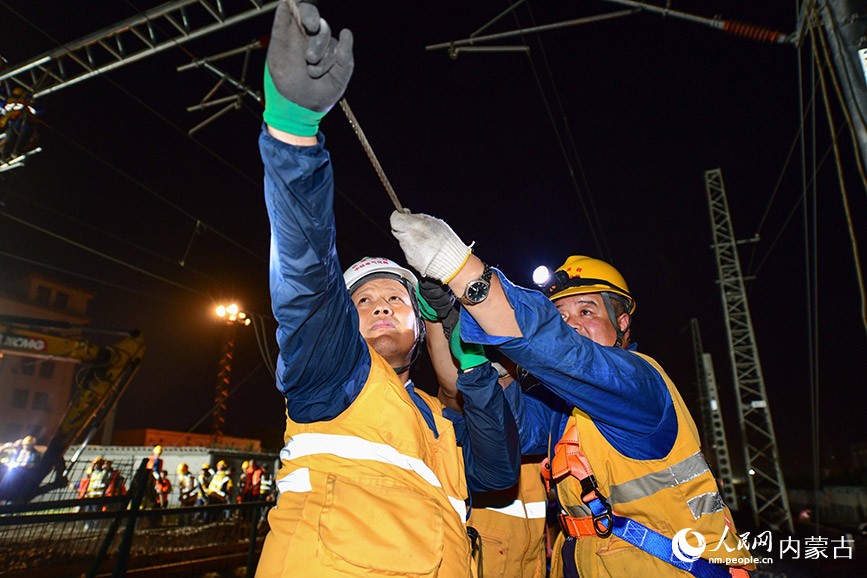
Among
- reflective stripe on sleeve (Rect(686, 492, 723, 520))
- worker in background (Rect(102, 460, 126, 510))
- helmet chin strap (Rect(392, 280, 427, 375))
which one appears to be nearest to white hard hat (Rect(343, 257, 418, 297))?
helmet chin strap (Rect(392, 280, 427, 375))

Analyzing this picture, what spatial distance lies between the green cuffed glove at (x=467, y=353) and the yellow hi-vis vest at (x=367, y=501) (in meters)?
0.39

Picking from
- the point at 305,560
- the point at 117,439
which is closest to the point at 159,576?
the point at 305,560

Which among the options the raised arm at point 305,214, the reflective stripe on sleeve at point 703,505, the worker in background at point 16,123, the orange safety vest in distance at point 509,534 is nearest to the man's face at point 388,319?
the raised arm at point 305,214

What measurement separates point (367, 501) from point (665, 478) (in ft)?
4.51

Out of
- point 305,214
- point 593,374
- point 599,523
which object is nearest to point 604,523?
point 599,523

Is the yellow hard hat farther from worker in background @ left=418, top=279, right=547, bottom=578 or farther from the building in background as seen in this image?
the building in background

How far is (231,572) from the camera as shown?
25.5ft

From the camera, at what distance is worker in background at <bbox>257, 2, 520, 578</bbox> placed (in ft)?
4.72

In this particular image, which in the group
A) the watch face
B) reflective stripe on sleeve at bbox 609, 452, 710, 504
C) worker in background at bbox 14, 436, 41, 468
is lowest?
worker in background at bbox 14, 436, 41, 468

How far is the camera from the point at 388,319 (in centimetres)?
249

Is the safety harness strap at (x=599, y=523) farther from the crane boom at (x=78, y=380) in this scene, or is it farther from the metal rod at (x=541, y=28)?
the crane boom at (x=78, y=380)

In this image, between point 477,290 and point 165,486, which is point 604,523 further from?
point 165,486

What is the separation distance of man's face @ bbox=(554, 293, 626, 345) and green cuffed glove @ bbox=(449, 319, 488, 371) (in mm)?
876

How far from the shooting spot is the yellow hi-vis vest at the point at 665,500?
2170mm
